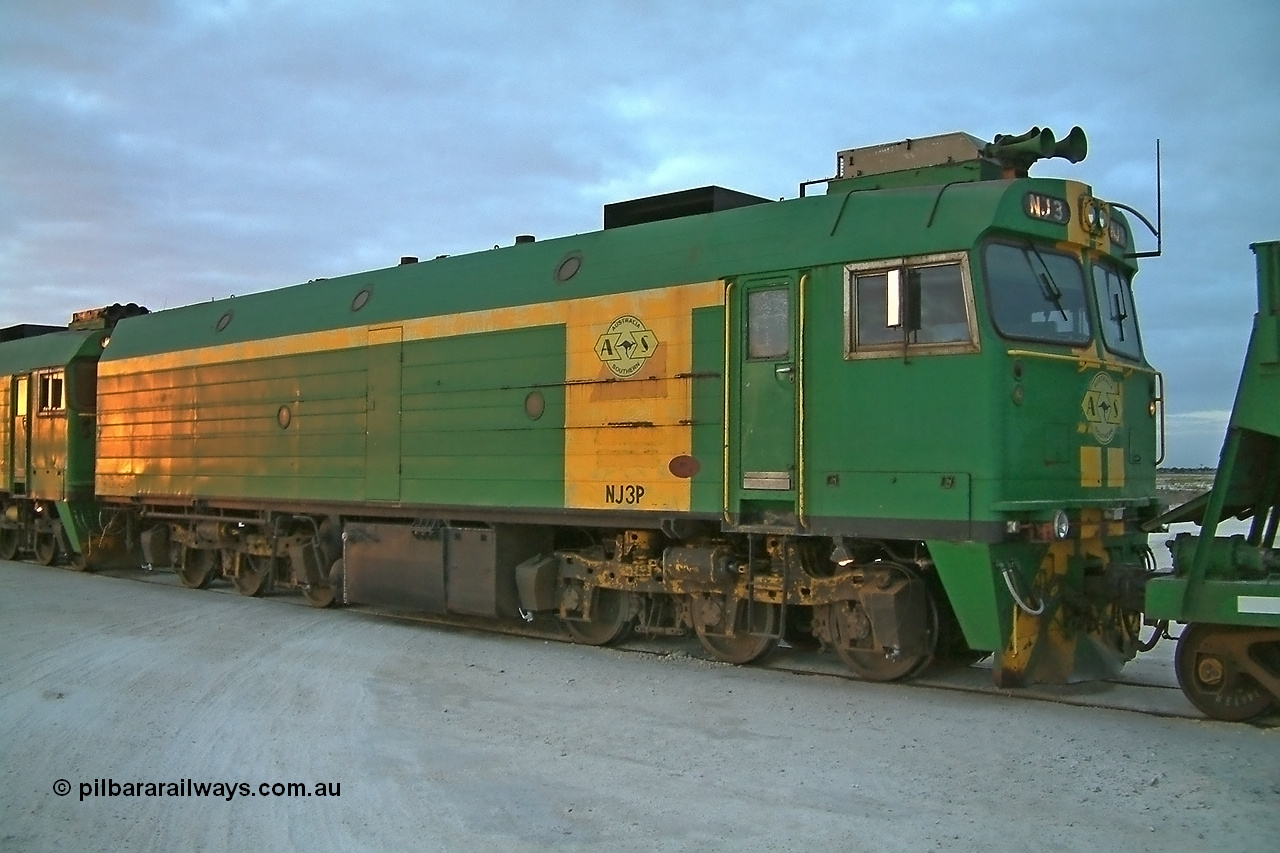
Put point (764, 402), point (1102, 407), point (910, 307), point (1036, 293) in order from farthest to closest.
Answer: point (764, 402), point (1102, 407), point (1036, 293), point (910, 307)

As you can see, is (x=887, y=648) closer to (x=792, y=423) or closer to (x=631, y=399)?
(x=792, y=423)

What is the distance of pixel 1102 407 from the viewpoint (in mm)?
8758

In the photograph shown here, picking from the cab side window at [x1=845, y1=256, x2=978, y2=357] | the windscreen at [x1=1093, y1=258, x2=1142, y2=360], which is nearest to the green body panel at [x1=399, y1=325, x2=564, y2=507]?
the cab side window at [x1=845, y1=256, x2=978, y2=357]

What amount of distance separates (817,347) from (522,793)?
4243 millimetres

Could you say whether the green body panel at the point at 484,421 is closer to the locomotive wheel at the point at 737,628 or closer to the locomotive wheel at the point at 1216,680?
the locomotive wheel at the point at 737,628

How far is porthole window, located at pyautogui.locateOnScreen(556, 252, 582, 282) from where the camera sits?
1080 centimetres

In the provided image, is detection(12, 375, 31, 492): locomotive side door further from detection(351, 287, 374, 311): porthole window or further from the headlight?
the headlight

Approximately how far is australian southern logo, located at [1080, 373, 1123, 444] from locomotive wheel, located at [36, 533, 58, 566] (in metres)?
17.2

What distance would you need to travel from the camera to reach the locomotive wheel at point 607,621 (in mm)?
10469

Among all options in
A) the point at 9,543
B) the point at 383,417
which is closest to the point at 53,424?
the point at 9,543

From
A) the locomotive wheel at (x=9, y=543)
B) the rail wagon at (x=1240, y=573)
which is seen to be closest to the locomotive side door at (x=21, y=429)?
the locomotive wheel at (x=9, y=543)

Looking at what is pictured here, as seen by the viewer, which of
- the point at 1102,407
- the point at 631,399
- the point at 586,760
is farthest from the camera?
the point at 631,399

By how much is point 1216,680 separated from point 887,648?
2.19m

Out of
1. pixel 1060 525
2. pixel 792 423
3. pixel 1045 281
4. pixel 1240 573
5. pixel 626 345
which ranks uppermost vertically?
pixel 1045 281
